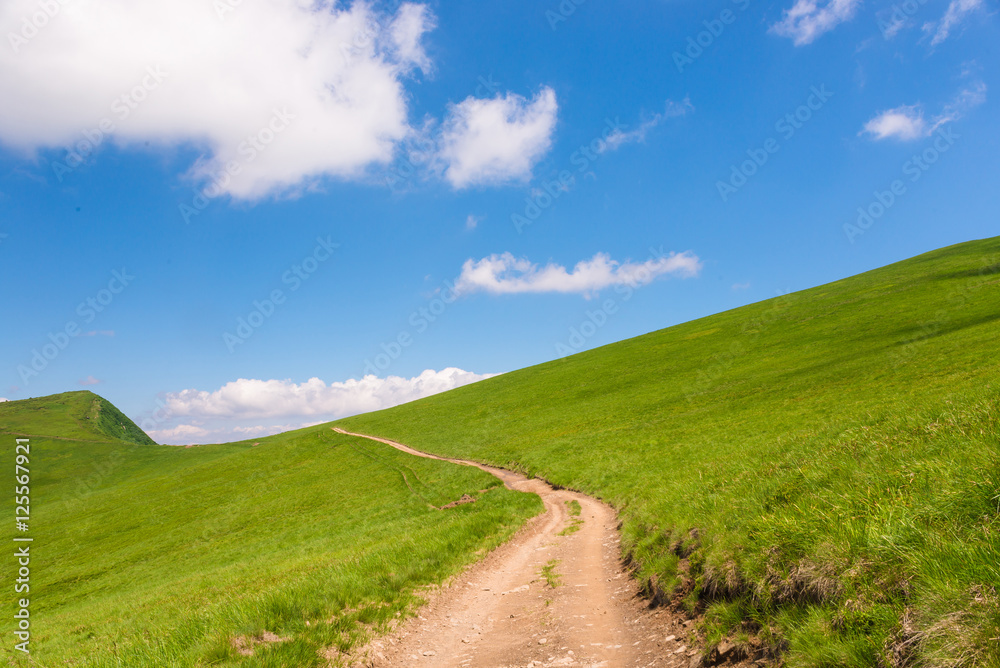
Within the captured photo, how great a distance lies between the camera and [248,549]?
109 feet

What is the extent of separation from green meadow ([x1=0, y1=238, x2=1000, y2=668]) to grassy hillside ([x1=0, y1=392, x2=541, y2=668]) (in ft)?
0.44

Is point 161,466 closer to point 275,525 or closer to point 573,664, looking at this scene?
point 275,525

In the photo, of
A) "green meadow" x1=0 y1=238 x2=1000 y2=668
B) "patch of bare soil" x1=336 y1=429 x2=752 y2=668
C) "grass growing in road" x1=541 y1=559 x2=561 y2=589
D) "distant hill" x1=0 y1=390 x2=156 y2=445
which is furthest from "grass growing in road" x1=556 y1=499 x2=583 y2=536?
"distant hill" x1=0 y1=390 x2=156 y2=445

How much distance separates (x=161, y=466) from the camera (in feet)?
288

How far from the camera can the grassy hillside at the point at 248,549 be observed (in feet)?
31.2

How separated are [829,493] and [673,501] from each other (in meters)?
6.94

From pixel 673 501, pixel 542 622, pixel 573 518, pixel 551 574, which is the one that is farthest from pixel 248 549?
pixel 673 501

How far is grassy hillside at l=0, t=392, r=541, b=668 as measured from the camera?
31.2 ft

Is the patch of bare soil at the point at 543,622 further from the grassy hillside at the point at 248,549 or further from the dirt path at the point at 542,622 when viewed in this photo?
the grassy hillside at the point at 248,549

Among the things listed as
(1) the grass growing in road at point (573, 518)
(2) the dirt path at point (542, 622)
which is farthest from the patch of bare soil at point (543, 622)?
(1) the grass growing in road at point (573, 518)

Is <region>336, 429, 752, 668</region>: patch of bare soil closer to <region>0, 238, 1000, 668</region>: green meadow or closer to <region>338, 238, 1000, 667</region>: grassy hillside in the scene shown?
<region>0, 238, 1000, 668</region>: green meadow

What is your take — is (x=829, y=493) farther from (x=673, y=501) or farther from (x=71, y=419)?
(x=71, y=419)

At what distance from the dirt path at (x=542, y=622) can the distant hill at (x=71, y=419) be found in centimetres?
15590

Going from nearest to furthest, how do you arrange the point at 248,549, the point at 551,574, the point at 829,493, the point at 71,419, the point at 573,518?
the point at 829,493, the point at 551,574, the point at 573,518, the point at 248,549, the point at 71,419
